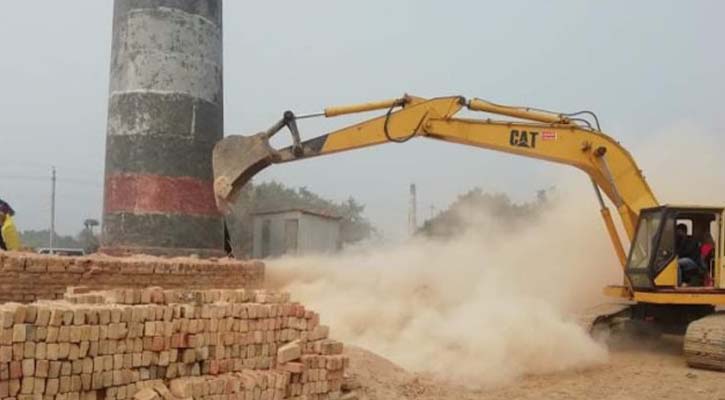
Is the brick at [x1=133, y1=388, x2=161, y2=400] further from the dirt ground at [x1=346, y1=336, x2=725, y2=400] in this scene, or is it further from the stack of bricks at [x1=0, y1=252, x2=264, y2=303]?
the stack of bricks at [x1=0, y1=252, x2=264, y2=303]

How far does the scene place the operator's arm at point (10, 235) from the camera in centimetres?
1098

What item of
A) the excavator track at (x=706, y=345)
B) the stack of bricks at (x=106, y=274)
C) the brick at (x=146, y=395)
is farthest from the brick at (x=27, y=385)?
the excavator track at (x=706, y=345)

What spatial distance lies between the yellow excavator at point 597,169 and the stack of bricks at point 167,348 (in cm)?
466

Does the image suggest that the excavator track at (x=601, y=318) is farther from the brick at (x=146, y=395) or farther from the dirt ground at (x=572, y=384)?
the brick at (x=146, y=395)

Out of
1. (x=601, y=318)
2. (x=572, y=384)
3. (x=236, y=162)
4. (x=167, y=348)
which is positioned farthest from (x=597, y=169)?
(x=167, y=348)

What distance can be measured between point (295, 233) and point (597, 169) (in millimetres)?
14745

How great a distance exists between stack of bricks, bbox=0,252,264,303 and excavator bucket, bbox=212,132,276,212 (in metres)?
1.10

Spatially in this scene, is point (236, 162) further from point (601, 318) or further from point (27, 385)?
point (27, 385)

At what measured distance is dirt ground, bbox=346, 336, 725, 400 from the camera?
28.6 ft

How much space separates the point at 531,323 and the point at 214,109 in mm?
7445

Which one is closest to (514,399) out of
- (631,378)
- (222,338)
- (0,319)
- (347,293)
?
(631,378)

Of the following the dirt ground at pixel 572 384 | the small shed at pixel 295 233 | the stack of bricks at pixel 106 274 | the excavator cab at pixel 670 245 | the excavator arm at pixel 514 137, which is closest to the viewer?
the dirt ground at pixel 572 384

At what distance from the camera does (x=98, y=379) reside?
5.40m

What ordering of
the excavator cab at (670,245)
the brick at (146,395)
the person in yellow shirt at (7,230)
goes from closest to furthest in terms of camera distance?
the brick at (146,395) → the person in yellow shirt at (7,230) → the excavator cab at (670,245)
